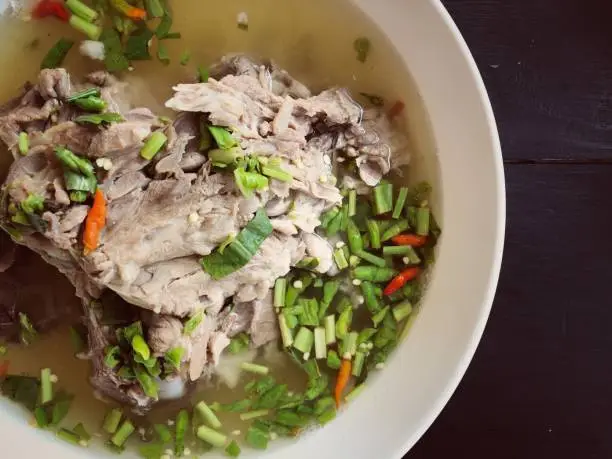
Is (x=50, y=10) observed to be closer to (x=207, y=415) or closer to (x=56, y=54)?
(x=56, y=54)

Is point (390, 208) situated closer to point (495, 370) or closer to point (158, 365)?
point (495, 370)

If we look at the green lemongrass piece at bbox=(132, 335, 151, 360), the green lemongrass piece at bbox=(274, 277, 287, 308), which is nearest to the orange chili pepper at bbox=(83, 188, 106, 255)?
the green lemongrass piece at bbox=(132, 335, 151, 360)

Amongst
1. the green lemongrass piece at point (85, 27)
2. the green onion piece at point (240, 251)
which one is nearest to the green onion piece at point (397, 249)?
the green onion piece at point (240, 251)

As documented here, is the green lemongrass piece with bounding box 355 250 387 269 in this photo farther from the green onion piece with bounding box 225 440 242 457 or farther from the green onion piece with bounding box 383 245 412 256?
the green onion piece with bounding box 225 440 242 457

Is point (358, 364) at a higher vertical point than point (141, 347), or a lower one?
lower

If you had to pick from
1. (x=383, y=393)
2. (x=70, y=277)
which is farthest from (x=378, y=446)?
(x=70, y=277)

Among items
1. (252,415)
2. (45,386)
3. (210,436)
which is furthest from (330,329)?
(45,386)
